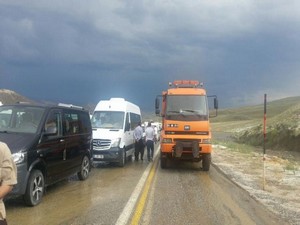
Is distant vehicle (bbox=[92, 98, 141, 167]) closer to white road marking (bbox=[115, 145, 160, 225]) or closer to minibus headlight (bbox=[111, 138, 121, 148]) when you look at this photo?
minibus headlight (bbox=[111, 138, 121, 148])

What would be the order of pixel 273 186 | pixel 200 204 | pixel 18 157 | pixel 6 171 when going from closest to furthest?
pixel 6 171 → pixel 18 157 → pixel 200 204 → pixel 273 186

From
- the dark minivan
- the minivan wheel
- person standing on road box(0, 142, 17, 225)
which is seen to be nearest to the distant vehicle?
the minivan wheel

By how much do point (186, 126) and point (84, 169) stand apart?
4822mm

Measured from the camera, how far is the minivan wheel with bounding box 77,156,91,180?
12.7 metres

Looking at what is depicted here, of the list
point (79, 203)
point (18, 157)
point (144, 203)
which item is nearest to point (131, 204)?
point (144, 203)

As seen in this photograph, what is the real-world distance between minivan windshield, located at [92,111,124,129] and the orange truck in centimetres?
174

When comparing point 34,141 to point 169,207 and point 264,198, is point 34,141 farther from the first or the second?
point 264,198

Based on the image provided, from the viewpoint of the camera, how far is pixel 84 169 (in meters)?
13.0

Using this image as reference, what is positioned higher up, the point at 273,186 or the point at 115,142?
the point at 115,142

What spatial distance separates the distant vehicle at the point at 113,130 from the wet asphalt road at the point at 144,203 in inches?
86.4

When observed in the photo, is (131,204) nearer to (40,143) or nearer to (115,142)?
(40,143)

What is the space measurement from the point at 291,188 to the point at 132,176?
491cm

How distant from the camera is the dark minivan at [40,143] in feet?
28.9

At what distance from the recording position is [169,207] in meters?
9.34
